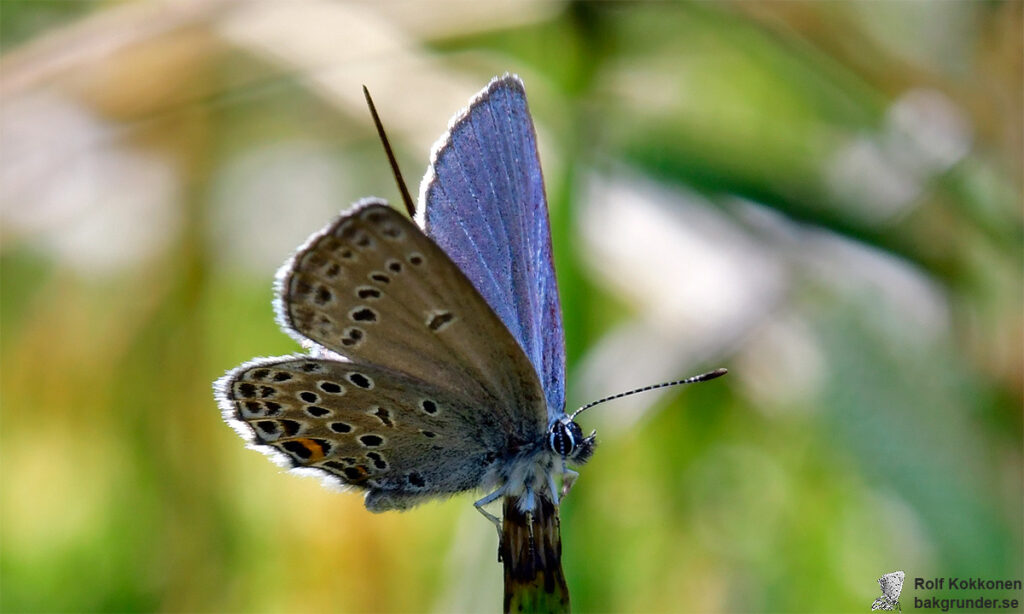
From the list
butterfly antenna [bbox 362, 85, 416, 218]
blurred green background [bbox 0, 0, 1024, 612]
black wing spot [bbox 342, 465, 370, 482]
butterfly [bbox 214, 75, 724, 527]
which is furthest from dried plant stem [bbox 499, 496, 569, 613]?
blurred green background [bbox 0, 0, 1024, 612]

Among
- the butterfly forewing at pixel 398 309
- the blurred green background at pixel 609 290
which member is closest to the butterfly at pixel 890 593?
the blurred green background at pixel 609 290

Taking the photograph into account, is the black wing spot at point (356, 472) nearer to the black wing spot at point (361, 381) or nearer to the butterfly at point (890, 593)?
the black wing spot at point (361, 381)

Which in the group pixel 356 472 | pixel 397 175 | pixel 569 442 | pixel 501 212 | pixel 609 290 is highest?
pixel 609 290

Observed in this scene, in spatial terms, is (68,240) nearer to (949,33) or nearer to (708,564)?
(708,564)

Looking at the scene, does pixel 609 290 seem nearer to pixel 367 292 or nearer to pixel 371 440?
pixel 371 440

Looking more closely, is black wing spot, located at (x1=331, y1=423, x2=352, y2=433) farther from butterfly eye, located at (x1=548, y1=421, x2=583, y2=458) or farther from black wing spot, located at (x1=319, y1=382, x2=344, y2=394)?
butterfly eye, located at (x1=548, y1=421, x2=583, y2=458)

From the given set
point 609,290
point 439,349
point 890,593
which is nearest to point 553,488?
point 439,349

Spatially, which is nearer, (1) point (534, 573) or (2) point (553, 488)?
(1) point (534, 573)
